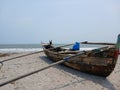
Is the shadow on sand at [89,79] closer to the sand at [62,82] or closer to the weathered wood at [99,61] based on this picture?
the sand at [62,82]

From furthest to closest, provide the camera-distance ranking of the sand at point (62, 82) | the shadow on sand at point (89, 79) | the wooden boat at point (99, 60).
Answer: the wooden boat at point (99, 60), the shadow on sand at point (89, 79), the sand at point (62, 82)

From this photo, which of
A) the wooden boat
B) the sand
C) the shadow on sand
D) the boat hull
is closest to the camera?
the sand

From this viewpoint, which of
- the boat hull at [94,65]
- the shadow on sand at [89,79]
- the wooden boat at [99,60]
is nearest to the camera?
the shadow on sand at [89,79]

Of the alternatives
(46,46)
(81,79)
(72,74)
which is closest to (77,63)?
(72,74)

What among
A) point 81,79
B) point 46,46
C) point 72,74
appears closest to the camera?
point 81,79

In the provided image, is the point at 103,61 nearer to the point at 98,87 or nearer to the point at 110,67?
the point at 110,67

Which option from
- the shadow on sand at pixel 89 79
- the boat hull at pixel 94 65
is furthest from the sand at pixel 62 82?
the boat hull at pixel 94 65

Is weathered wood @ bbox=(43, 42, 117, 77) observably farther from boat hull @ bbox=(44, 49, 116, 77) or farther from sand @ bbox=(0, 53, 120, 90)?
sand @ bbox=(0, 53, 120, 90)

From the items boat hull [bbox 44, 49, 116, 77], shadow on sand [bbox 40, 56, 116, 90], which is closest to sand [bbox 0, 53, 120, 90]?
shadow on sand [bbox 40, 56, 116, 90]

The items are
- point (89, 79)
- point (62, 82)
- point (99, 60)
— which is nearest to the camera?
point (62, 82)

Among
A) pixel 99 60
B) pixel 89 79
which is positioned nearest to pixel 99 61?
pixel 99 60

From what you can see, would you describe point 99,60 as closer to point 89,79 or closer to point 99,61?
point 99,61

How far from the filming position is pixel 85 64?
7.65m

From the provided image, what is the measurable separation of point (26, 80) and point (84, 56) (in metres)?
2.40
